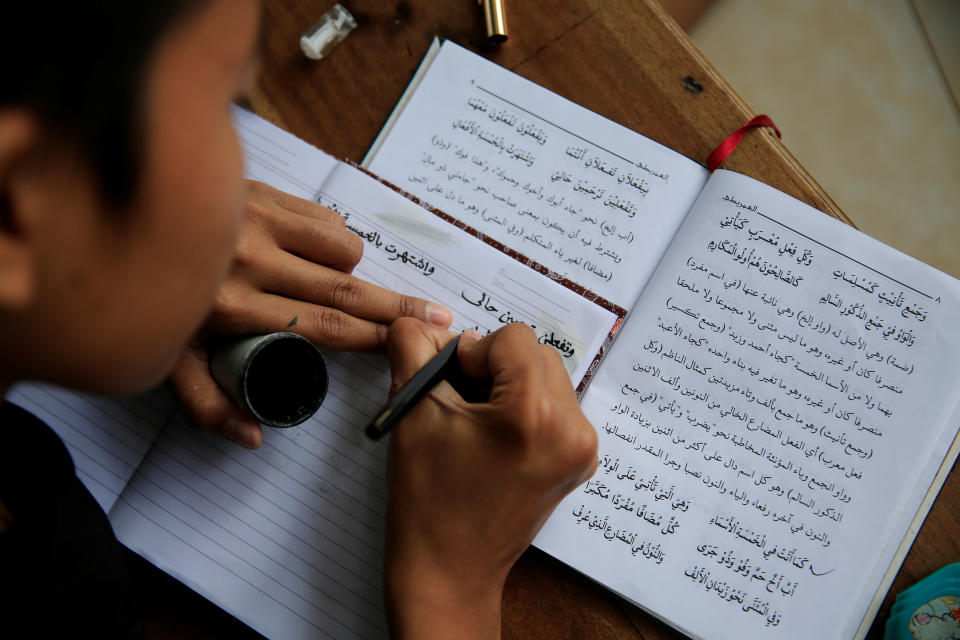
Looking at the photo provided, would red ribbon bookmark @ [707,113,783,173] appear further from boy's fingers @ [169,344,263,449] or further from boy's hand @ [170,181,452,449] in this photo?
boy's fingers @ [169,344,263,449]

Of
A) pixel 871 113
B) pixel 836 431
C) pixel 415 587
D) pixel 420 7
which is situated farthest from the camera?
pixel 871 113

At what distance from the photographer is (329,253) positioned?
1.83 feet

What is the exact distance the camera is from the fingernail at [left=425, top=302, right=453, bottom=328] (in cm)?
55

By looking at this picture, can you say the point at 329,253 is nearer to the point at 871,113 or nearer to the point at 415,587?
the point at 415,587

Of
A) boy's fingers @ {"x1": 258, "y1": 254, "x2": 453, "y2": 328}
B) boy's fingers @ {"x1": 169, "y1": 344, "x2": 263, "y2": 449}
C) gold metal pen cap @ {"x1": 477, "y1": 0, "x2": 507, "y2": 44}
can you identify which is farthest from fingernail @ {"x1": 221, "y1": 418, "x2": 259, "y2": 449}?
gold metal pen cap @ {"x1": 477, "y1": 0, "x2": 507, "y2": 44}

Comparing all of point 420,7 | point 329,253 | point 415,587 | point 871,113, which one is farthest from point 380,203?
point 871,113

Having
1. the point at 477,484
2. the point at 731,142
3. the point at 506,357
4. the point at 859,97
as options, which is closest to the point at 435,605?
the point at 477,484

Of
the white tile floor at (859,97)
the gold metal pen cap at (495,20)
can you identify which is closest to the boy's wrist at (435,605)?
the gold metal pen cap at (495,20)

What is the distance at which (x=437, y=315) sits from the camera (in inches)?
21.8

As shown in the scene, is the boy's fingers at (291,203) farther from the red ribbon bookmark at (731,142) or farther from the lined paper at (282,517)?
the red ribbon bookmark at (731,142)

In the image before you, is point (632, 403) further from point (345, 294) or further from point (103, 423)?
point (103, 423)

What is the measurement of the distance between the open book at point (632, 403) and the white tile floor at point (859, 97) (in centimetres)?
61

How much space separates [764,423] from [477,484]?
313 millimetres

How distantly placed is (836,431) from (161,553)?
661 millimetres
